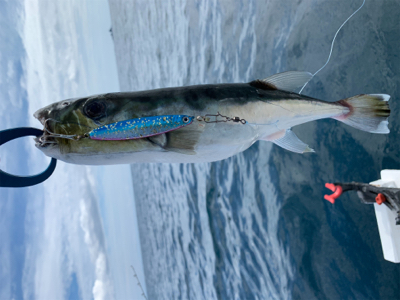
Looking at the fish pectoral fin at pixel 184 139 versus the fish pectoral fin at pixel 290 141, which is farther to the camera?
the fish pectoral fin at pixel 290 141

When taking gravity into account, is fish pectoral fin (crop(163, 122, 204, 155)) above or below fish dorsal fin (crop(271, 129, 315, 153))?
above

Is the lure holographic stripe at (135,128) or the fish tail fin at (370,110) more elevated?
the lure holographic stripe at (135,128)

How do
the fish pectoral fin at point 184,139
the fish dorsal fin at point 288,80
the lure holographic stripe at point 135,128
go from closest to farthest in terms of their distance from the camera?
the lure holographic stripe at point 135,128 → the fish pectoral fin at point 184,139 → the fish dorsal fin at point 288,80

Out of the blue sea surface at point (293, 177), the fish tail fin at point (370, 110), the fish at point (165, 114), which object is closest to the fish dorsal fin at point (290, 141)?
the fish at point (165, 114)

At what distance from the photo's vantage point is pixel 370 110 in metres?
2.69

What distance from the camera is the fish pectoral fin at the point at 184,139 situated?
198 cm

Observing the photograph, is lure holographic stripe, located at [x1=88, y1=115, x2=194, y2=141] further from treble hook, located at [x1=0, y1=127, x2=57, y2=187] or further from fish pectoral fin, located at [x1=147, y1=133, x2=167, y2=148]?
treble hook, located at [x1=0, y1=127, x2=57, y2=187]

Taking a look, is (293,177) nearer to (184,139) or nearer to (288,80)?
(288,80)

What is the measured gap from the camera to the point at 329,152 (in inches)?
176

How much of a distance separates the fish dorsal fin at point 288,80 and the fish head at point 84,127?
1.30 meters

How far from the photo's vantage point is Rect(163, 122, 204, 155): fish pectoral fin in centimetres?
198

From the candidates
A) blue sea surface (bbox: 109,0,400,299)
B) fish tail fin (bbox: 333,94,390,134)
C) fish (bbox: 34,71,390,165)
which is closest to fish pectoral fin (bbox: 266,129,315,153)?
fish (bbox: 34,71,390,165)

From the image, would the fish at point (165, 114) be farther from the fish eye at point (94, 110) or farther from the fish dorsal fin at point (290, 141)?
the fish dorsal fin at point (290, 141)

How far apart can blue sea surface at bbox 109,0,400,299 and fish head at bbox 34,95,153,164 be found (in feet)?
12.2
